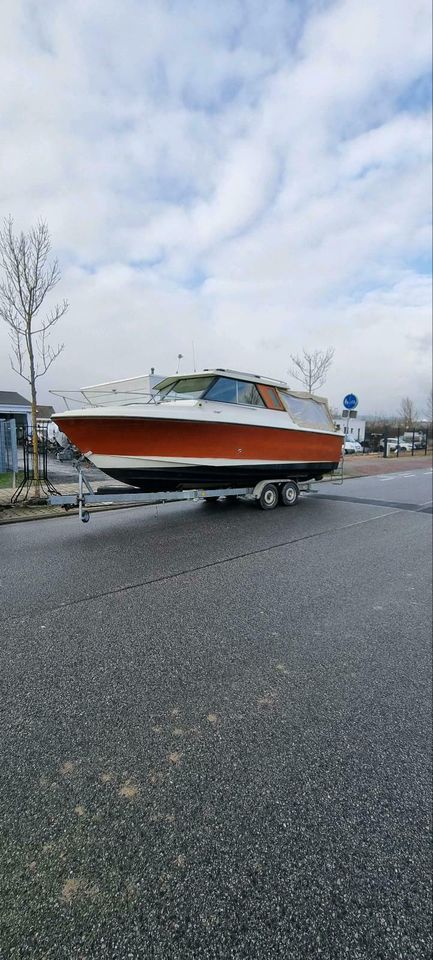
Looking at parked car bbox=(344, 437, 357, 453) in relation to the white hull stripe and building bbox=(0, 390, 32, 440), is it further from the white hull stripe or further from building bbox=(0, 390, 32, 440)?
the white hull stripe

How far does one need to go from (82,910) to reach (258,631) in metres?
2.07

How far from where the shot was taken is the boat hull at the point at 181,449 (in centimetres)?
609

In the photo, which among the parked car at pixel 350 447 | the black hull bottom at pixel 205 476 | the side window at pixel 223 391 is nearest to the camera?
the black hull bottom at pixel 205 476

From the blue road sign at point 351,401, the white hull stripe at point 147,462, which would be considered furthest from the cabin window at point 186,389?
the blue road sign at point 351,401

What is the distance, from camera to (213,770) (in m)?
1.91

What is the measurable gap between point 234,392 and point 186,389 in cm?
84

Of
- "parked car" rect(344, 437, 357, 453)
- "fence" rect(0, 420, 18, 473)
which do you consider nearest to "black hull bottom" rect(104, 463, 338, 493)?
"fence" rect(0, 420, 18, 473)

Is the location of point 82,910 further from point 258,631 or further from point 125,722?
point 258,631

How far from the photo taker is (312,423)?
9.28m

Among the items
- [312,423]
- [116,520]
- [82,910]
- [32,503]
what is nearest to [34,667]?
[82,910]

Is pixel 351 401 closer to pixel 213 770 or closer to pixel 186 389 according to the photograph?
→ pixel 186 389

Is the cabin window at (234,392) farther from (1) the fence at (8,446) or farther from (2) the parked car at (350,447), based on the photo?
(2) the parked car at (350,447)

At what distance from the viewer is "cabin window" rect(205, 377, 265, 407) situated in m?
7.05

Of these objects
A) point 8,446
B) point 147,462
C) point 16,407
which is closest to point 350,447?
point 16,407
